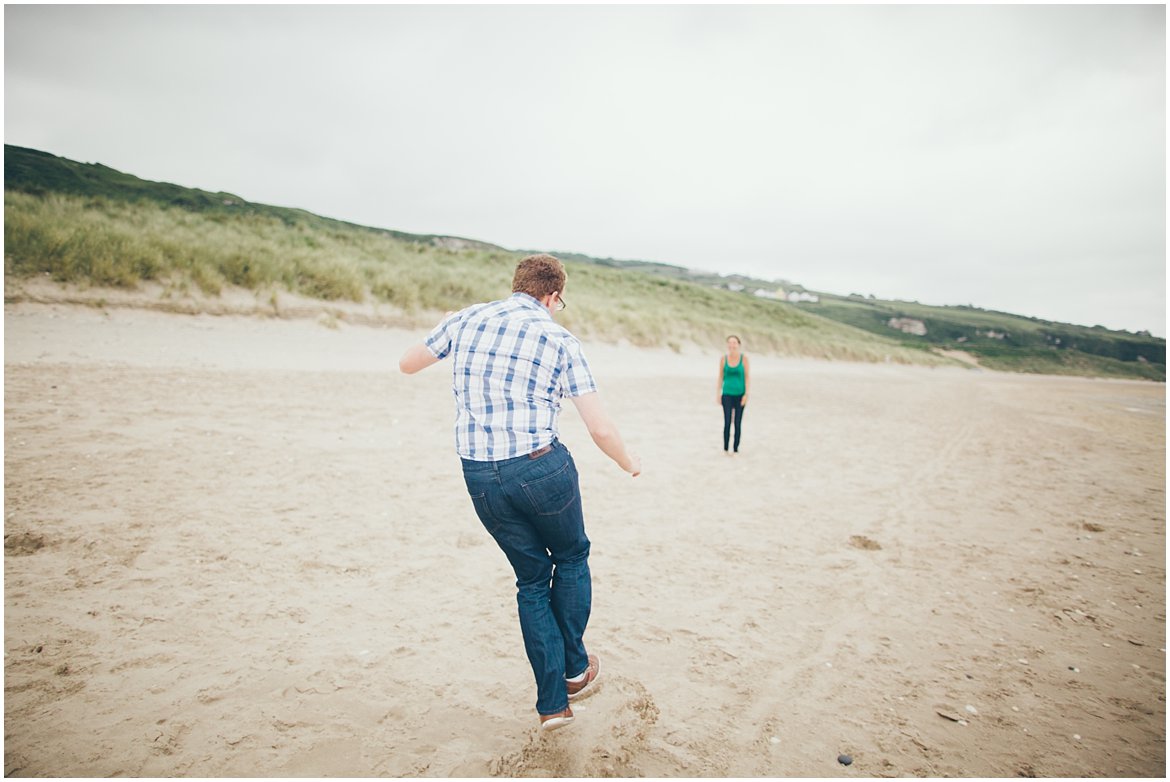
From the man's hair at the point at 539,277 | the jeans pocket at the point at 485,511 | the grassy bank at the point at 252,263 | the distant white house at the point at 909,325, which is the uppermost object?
the distant white house at the point at 909,325

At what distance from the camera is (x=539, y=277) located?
2684 millimetres

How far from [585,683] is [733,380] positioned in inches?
265

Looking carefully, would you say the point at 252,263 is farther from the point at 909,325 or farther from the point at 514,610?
the point at 909,325

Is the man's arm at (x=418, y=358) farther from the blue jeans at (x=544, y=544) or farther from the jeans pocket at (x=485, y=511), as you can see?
the jeans pocket at (x=485, y=511)

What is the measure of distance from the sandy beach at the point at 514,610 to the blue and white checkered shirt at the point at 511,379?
1.46 metres

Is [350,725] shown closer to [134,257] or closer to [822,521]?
[822,521]

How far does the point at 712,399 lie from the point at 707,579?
10.8m

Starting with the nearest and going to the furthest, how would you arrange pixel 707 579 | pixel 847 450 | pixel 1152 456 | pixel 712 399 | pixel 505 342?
pixel 505 342 < pixel 707 579 < pixel 847 450 < pixel 1152 456 < pixel 712 399

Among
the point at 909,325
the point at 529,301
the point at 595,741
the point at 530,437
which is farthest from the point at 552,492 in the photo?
the point at 909,325

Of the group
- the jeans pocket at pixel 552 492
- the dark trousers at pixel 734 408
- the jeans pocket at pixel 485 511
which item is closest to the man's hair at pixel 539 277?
the jeans pocket at pixel 552 492

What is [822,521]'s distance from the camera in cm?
611

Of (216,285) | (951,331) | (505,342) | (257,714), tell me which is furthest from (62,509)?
(951,331)

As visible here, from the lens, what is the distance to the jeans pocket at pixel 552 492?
2.44m

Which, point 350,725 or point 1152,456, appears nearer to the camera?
point 350,725
